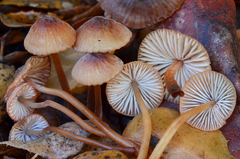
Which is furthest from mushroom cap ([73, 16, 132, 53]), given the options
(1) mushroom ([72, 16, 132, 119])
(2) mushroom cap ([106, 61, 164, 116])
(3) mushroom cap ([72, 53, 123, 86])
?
(2) mushroom cap ([106, 61, 164, 116])

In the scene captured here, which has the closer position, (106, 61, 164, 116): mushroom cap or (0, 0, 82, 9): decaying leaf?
(106, 61, 164, 116): mushroom cap

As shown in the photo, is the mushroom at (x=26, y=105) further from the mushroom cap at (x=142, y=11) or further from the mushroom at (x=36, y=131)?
the mushroom cap at (x=142, y=11)

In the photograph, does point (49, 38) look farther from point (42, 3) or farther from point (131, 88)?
point (42, 3)

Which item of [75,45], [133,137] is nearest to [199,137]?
[133,137]

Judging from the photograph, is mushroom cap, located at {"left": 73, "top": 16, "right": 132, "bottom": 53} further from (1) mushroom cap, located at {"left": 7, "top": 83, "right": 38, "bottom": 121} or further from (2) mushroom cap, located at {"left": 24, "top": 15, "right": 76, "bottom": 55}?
(1) mushroom cap, located at {"left": 7, "top": 83, "right": 38, "bottom": 121}

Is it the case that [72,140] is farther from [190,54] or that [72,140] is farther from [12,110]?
[190,54]

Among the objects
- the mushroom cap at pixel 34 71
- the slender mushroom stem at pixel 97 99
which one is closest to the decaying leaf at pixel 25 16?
the mushroom cap at pixel 34 71
